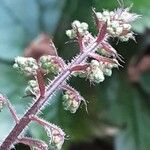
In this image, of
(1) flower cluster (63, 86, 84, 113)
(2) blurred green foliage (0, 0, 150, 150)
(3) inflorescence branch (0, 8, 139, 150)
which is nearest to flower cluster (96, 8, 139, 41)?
(3) inflorescence branch (0, 8, 139, 150)

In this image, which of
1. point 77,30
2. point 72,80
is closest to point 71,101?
point 77,30

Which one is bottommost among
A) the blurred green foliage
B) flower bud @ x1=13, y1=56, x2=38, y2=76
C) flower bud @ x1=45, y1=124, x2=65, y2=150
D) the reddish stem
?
flower bud @ x1=45, y1=124, x2=65, y2=150

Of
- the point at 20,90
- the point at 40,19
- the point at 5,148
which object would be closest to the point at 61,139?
the point at 5,148

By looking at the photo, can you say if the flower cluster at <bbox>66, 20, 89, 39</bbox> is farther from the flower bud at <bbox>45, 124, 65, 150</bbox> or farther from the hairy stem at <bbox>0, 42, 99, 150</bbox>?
the flower bud at <bbox>45, 124, 65, 150</bbox>

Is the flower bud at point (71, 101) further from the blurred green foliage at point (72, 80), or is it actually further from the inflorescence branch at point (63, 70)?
the blurred green foliage at point (72, 80)

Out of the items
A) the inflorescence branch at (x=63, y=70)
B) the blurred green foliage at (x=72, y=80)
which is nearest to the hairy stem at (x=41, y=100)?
the inflorescence branch at (x=63, y=70)

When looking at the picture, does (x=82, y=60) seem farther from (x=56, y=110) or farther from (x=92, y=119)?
(x=92, y=119)

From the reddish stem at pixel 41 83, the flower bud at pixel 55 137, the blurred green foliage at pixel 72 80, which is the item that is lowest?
the flower bud at pixel 55 137
